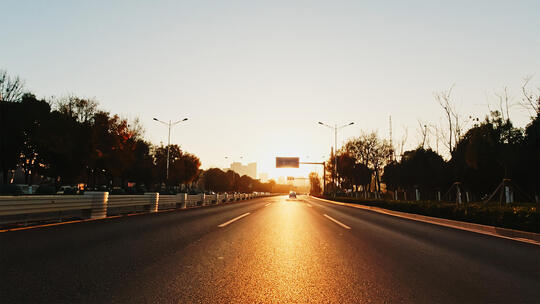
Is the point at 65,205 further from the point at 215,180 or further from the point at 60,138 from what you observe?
the point at 215,180

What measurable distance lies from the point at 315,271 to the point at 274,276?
0.64m

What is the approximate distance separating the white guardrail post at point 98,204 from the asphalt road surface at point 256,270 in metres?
4.43

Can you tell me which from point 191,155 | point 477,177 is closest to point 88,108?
point 191,155

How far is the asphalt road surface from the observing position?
3.71 metres

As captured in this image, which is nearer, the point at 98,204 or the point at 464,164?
the point at 98,204

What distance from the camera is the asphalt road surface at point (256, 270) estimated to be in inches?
146

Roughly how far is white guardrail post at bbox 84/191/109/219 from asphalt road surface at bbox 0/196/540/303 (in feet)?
14.5

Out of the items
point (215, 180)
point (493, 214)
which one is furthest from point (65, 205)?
point (215, 180)

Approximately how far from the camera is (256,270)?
193 inches

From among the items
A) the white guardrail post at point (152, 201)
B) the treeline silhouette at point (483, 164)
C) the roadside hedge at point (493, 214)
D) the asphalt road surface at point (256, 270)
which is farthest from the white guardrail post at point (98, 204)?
the treeline silhouette at point (483, 164)

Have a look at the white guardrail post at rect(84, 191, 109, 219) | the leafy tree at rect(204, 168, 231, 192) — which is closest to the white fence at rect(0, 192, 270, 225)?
the white guardrail post at rect(84, 191, 109, 219)

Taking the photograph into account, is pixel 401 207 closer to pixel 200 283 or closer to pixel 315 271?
pixel 315 271

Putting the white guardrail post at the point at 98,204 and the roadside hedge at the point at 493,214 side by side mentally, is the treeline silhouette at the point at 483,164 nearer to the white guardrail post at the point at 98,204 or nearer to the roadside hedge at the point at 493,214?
the roadside hedge at the point at 493,214

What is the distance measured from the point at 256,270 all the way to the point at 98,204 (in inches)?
385
